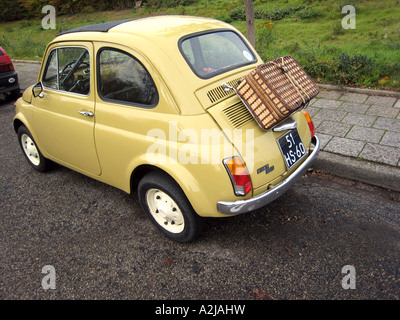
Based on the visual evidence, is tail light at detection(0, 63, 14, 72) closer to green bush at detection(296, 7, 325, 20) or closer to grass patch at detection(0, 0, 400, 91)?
grass patch at detection(0, 0, 400, 91)

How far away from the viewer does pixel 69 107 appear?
11.6 feet

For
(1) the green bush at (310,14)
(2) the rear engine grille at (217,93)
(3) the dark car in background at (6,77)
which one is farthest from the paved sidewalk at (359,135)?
(3) the dark car in background at (6,77)

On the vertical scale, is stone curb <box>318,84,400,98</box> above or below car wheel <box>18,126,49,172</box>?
below

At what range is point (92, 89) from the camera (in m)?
3.32

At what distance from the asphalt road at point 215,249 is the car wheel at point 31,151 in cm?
62

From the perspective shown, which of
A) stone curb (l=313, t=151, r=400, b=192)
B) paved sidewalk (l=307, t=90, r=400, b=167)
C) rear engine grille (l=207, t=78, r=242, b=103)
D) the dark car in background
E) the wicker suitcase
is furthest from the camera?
the dark car in background

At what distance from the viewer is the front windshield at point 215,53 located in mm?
3049

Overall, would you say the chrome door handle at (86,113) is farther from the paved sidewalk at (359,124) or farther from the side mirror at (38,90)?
the paved sidewalk at (359,124)

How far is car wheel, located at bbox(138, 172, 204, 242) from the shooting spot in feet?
9.48

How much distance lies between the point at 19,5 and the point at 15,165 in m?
27.2

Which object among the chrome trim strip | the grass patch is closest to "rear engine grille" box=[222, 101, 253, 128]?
the chrome trim strip

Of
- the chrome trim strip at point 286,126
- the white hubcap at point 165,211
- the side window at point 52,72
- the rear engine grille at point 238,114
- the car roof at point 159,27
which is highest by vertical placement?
the car roof at point 159,27

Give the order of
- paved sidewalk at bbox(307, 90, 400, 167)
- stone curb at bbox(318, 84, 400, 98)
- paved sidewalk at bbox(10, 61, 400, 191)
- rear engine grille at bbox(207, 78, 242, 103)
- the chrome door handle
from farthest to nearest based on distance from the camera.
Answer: stone curb at bbox(318, 84, 400, 98)
paved sidewalk at bbox(307, 90, 400, 167)
paved sidewalk at bbox(10, 61, 400, 191)
the chrome door handle
rear engine grille at bbox(207, 78, 242, 103)

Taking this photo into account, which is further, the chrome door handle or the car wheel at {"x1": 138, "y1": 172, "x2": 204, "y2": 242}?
the chrome door handle
